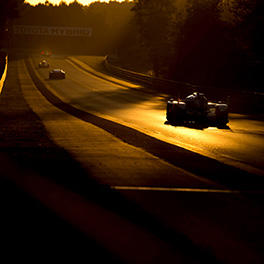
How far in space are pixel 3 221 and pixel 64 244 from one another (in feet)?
4.06

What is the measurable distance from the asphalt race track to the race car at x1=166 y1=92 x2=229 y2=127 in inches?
118

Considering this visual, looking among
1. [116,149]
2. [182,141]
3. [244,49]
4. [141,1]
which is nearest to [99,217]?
[116,149]

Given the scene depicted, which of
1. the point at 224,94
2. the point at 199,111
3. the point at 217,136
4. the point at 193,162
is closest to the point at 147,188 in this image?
the point at 193,162

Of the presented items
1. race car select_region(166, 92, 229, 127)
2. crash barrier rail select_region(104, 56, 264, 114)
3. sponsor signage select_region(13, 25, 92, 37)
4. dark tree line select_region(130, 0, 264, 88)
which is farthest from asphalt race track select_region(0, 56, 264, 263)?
sponsor signage select_region(13, 25, 92, 37)

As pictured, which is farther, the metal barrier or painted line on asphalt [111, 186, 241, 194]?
the metal barrier

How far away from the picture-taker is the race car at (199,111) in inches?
782

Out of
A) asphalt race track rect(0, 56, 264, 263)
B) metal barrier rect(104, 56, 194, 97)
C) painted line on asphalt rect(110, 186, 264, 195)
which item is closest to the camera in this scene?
asphalt race track rect(0, 56, 264, 263)

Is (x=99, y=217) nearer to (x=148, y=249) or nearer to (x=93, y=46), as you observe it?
(x=148, y=249)

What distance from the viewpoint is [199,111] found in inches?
787

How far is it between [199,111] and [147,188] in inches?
469

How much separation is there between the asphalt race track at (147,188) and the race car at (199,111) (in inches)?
118

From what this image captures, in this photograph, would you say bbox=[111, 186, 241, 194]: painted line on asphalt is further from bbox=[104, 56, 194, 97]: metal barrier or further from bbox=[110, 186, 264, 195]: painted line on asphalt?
bbox=[104, 56, 194, 97]: metal barrier

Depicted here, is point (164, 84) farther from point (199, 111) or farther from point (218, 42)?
point (199, 111)

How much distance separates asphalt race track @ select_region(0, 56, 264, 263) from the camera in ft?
19.0
